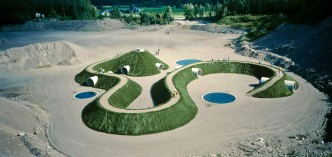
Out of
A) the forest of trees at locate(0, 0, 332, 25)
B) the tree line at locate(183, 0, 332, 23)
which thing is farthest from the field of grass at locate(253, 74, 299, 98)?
the forest of trees at locate(0, 0, 332, 25)

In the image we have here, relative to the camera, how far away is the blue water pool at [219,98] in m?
53.8

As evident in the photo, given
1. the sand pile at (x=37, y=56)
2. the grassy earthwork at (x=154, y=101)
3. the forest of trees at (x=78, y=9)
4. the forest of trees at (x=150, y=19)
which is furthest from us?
the forest of trees at (x=150, y=19)

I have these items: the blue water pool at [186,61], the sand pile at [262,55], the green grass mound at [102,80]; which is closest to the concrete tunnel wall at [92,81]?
the green grass mound at [102,80]

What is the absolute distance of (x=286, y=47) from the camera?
257 feet

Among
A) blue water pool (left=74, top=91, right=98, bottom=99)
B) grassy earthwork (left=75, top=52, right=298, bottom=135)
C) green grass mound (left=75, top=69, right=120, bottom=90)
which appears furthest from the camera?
green grass mound (left=75, top=69, right=120, bottom=90)

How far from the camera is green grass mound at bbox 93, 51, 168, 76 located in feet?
228

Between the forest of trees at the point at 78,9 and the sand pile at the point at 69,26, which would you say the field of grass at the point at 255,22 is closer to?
the forest of trees at the point at 78,9

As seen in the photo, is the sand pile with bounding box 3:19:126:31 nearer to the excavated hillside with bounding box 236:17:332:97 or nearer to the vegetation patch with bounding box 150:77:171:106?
the excavated hillside with bounding box 236:17:332:97

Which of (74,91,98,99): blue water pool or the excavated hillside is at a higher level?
the excavated hillside

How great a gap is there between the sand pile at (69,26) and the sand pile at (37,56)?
5207 centimetres

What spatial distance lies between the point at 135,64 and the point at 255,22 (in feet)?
235

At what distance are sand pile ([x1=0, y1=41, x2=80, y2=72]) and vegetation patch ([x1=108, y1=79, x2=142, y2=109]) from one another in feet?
95.5

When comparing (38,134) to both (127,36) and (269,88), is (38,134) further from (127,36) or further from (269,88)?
(127,36)

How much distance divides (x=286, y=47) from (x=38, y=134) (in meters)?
62.2
